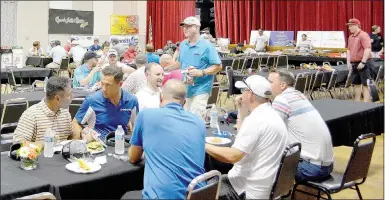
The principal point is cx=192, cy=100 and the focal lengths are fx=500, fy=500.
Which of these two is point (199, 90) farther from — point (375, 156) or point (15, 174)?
point (15, 174)

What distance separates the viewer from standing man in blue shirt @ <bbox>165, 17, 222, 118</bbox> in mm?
5113

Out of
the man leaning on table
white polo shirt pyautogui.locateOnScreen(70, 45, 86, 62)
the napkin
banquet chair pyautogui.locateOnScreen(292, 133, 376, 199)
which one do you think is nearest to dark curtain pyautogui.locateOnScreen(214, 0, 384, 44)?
the man leaning on table

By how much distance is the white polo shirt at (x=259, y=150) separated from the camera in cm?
279

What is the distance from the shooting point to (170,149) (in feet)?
8.11

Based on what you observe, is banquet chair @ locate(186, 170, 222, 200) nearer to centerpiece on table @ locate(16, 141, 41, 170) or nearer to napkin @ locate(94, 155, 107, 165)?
napkin @ locate(94, 155, 107, 165)

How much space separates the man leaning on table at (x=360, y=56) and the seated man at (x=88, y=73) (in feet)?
14.9

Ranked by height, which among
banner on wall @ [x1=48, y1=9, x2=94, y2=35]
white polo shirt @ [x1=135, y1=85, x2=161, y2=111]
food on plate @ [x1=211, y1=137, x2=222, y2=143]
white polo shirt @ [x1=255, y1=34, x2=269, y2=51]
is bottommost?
food on plate @ [x1=211, y1=137, x2=222, y2=143]

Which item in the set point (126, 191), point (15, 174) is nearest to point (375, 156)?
point (126, 191)

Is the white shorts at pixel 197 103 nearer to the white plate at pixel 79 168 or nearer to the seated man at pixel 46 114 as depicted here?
the seated man at pixel 46 114

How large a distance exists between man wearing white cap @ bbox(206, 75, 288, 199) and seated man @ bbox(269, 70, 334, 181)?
2.13ft

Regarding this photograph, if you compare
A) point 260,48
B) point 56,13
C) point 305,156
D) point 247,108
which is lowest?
point 305,156

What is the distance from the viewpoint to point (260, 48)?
16531mm

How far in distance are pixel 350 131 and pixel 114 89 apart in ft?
8.03

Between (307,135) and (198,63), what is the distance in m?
1.94
